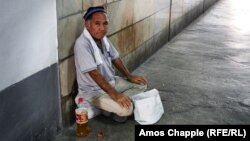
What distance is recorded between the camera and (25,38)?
2.58 meters

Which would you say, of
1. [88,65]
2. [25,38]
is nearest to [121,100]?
[88,65]

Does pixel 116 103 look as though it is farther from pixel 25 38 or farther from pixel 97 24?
pixel 25 38

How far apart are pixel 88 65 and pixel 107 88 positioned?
30 cm

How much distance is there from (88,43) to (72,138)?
948mm

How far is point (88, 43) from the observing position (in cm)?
327

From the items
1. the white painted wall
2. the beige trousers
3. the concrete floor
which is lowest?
the concrete floor

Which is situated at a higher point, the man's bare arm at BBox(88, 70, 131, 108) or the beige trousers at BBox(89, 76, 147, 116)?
the man's bare arm at BBox(88, 70, 131, 108)

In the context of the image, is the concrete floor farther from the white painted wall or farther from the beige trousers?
the white painted wall

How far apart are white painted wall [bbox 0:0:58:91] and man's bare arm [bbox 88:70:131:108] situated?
16.2 inches

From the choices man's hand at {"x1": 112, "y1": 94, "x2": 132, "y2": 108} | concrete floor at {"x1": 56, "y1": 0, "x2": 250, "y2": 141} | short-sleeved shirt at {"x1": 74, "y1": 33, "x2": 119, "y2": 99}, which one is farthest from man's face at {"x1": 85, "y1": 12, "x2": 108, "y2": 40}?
concrete floor at {"x1": 56, "y1": 0, "x2": 250, "y2": 141}

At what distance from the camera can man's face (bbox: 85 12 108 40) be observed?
126 inches

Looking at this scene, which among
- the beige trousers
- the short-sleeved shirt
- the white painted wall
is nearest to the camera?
the white painted wall

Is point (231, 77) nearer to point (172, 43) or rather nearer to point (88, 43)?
point (172, 43)

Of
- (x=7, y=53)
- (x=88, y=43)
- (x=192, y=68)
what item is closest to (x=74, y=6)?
(x=88, y=43)
